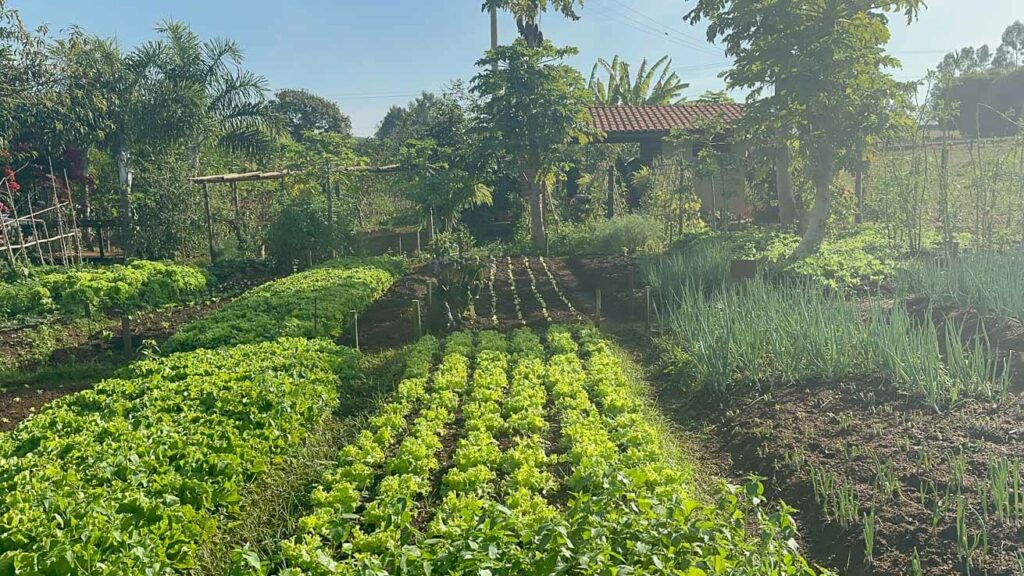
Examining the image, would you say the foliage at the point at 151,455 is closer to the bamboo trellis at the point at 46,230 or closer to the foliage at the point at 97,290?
the foliage at the point at 97,290

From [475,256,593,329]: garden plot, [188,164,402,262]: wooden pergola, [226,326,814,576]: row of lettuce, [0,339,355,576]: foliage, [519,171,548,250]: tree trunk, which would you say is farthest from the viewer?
[519,171,548,250]: tree trunk

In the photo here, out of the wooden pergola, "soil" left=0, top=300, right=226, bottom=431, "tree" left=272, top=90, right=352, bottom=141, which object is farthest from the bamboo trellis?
"tree" left=272, top=90, right=352, bottom=141

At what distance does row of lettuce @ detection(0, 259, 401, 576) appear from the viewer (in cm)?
319

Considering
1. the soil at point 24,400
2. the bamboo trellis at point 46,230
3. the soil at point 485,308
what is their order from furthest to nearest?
the bamboo trellis at point 46,230, the soil at point 485,308, the soil at point 24,400

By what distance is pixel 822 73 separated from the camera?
11.3 meters

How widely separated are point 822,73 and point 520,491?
9.78 metres

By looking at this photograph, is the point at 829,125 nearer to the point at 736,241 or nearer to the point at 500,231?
the point at 736,241

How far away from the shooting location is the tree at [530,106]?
15.7 m

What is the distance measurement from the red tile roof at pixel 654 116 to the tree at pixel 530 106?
4298mm

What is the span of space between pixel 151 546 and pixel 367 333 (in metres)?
6.13

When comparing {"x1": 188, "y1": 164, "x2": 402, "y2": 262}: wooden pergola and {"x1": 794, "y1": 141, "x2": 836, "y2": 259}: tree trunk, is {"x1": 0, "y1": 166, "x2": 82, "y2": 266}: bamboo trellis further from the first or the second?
{"x1": 794, "y1": 141, "x2": 836, "y2": 259}: tree trunk

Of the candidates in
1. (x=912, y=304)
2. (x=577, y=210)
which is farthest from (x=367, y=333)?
(x=577, y=210)

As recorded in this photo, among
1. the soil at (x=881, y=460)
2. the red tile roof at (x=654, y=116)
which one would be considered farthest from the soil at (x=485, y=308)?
the red tile roof at (x=654, y=116)

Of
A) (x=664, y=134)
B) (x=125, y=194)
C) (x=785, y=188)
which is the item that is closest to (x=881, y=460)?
(x=785, y=188)
